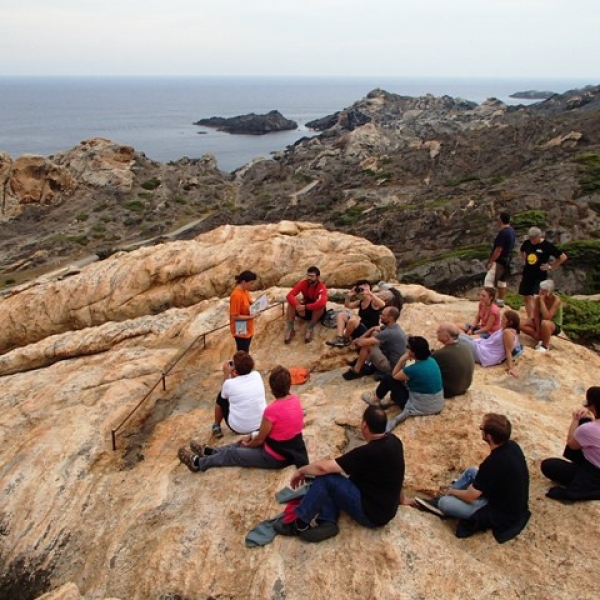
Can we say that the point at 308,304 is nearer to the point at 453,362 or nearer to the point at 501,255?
the point at 453,362

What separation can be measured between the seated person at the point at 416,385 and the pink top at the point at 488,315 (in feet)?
13.1

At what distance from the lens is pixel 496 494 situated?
21.2ft

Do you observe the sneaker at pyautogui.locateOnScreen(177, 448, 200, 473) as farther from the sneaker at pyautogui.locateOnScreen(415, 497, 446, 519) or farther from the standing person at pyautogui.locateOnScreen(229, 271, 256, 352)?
the standing person at pyautogui.locateOnScreen(229, 271, 256, 352)

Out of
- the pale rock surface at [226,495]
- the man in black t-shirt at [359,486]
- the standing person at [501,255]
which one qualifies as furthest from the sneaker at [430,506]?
the standing person at [501,255]

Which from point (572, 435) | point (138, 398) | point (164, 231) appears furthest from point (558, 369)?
point (164, 231)

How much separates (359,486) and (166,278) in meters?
12.7

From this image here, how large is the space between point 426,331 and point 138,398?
22.5 ft

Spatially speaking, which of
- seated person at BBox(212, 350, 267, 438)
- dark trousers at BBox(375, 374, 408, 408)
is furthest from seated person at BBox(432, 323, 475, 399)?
seated person at BBox(212, 350, 267, 438)

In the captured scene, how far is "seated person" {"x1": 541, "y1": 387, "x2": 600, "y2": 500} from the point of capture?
670 centimetres

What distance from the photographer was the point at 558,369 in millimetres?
10891

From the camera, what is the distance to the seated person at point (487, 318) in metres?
12.1

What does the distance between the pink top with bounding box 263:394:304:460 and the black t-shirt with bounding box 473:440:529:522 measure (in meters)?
2.53

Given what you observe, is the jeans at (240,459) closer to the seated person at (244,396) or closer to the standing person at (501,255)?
the seated person at (244,396)

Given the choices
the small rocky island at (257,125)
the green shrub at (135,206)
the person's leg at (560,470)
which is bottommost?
the small rocky island at (257,125)
